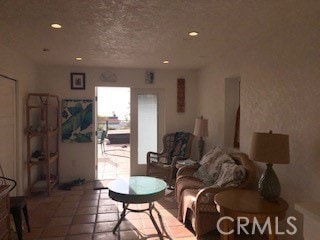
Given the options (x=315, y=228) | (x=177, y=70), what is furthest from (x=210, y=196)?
(x=177, y=70)

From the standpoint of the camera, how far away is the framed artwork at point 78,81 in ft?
16.1

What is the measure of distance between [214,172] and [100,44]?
2280mm

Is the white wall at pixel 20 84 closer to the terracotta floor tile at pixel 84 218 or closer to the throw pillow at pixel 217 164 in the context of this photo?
the terracotta floor tile at pixel 84 218

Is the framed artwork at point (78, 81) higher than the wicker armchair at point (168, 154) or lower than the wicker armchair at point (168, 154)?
higher

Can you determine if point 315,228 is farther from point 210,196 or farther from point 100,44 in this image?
point 100,44

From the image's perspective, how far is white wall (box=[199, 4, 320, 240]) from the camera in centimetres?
219

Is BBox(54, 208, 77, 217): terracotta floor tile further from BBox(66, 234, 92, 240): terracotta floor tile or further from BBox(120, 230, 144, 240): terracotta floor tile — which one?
BBox(120, 230, 144, 240): terracotta floor tile

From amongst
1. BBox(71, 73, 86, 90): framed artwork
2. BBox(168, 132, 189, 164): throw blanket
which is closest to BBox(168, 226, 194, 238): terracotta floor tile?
BBox(168, 132, 189, 164): throw blanket

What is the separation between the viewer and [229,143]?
395 cm

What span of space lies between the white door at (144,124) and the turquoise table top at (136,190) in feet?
6.38

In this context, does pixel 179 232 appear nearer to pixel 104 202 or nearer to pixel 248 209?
pixel 248 209

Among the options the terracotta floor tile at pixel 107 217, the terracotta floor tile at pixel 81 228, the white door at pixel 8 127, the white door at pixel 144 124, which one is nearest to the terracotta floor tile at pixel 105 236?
the terracotta floor tile at pixel 81 228

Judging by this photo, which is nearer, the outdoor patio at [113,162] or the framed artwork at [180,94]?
the framed artwork at [180,94]

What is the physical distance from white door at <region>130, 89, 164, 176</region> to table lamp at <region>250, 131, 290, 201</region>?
3.15m
